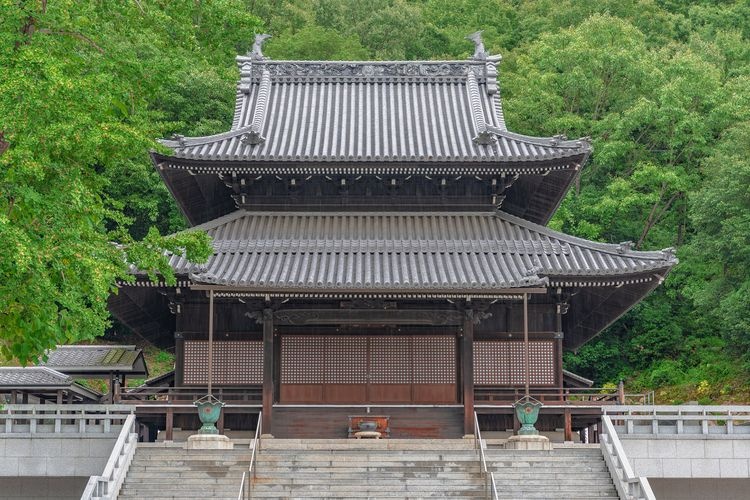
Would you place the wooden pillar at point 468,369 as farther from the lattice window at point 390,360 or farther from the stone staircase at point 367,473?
the stone staircase at point 367,473

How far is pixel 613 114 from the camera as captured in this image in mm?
53438

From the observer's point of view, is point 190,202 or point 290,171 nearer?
point 290,171

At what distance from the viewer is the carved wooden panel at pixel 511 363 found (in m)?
30.6

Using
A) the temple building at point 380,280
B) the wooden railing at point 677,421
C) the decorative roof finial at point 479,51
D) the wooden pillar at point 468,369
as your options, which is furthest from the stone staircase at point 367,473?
the decorative roof finial at point 479,51

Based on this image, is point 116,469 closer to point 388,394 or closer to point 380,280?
point 380,280

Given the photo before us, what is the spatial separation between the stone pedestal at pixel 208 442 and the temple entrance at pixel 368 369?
3.75 m

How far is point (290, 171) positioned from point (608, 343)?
2510 cm

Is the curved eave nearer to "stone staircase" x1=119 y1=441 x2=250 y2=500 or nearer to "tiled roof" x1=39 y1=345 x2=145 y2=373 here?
"tiled roof" x1=39 y1=345 x2=145 y2=373

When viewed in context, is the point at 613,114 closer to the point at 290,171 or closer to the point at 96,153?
the point at 290,171

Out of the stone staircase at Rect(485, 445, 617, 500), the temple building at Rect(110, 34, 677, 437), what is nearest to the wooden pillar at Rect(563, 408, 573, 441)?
the temple building at Rect(110, 34, 677, 437)

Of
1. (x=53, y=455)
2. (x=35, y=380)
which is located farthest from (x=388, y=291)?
(x=35, y=380)

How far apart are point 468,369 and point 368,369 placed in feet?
9.15

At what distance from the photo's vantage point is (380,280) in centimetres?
2884

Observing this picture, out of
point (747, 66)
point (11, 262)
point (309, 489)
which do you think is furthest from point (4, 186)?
point (747, 66)
